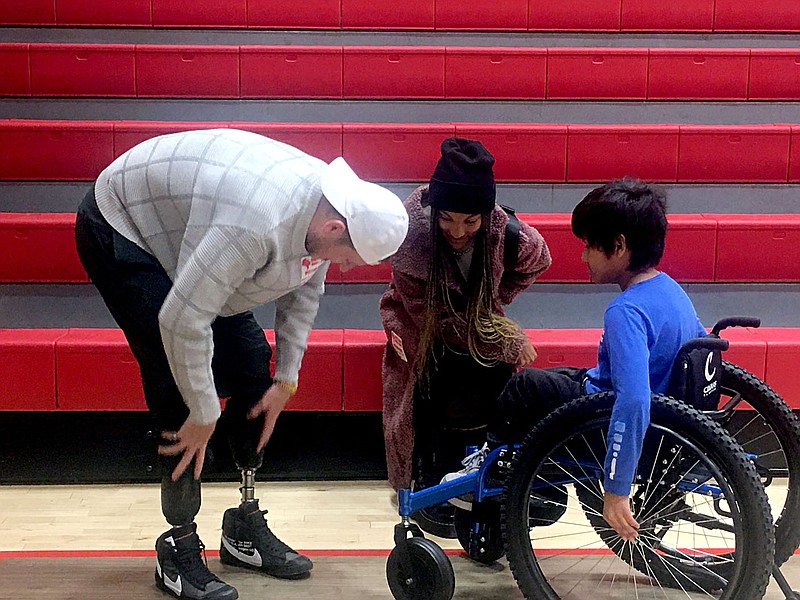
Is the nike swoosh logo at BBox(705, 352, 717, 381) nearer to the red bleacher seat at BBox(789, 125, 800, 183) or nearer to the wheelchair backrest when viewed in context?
the wheelchair backrest

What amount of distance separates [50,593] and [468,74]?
1.94 metres

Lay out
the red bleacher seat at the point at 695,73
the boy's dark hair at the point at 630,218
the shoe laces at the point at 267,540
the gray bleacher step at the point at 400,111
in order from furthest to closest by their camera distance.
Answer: the red bleacher seat at the point at 695,73 → the gray bleacher step at the point at 400,111 → the shoe laces at the point at 267,540 → the boy's dark hair at the point at 630,218

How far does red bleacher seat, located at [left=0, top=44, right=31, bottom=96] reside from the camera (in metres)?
2.84

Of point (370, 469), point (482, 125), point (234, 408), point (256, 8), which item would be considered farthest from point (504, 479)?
point (256, 8)

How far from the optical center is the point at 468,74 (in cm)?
292

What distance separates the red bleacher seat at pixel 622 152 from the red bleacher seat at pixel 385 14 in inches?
29.4

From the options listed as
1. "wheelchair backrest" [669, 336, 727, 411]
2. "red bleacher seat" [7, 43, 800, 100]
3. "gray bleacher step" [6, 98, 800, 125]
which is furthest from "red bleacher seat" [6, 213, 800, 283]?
"wheelchair backrest" [669, 336, 727, 411]

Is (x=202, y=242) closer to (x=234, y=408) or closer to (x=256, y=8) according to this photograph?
(x=234, y=408)

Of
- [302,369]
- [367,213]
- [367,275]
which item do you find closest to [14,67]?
[367,275]

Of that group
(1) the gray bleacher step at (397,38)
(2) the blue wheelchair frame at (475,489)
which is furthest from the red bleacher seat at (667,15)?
(2) the blue wheelchair frame at (475,489)

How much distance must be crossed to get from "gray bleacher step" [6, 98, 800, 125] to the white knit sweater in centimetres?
140

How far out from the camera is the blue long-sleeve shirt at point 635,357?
4.16ft

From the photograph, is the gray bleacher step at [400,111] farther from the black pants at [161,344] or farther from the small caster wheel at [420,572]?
the small caster wheel at [420,572]

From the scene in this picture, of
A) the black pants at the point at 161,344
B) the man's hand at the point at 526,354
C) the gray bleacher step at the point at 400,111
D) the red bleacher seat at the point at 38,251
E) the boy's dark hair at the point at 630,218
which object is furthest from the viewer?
the gray bleacher step at the point at 400,111
